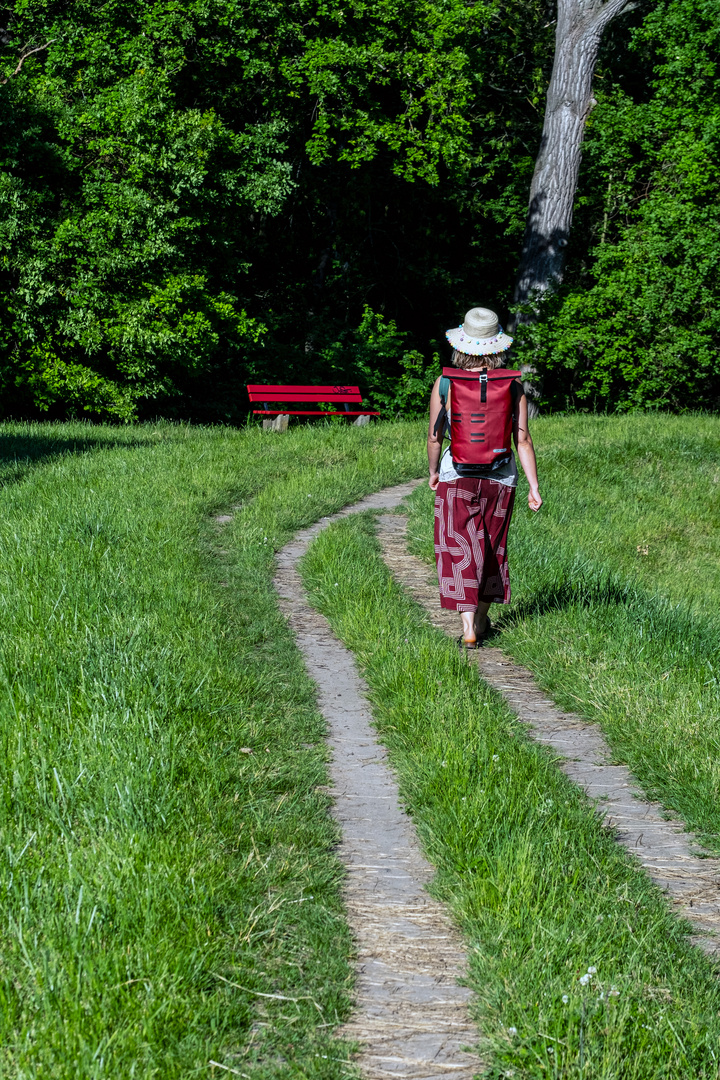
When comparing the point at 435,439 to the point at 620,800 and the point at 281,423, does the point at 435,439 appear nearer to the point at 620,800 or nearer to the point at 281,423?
the point at 620,800

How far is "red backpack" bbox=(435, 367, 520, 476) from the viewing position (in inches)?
232

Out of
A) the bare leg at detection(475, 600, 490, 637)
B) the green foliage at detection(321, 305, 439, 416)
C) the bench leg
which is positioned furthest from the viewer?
the green foliage at detection(321, 305, 439, 416)

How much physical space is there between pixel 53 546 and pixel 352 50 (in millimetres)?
16495

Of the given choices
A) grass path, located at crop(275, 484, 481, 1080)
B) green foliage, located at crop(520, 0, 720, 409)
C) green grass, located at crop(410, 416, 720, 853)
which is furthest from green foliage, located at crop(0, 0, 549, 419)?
grass path, located at crop(275, 484, 481, 1080)

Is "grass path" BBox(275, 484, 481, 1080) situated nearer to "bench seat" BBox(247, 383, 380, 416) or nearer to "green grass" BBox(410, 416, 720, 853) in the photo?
"green grass" BBox(410, 416, 720, 853)

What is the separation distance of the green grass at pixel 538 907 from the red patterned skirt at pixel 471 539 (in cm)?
95

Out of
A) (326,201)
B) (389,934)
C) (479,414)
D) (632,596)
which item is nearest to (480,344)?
(479,414)

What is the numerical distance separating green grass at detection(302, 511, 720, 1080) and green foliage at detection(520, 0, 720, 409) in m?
17.5

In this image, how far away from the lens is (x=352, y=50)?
813 inches

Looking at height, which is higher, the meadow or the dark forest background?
the dark forest background

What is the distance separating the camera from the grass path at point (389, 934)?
2.71 metres

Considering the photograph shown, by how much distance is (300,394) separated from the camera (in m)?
18.0

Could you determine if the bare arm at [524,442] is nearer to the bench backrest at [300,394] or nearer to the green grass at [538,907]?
the green grass at [538,907]

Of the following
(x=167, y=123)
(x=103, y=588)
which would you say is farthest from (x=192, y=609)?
(x=167, y=123)
